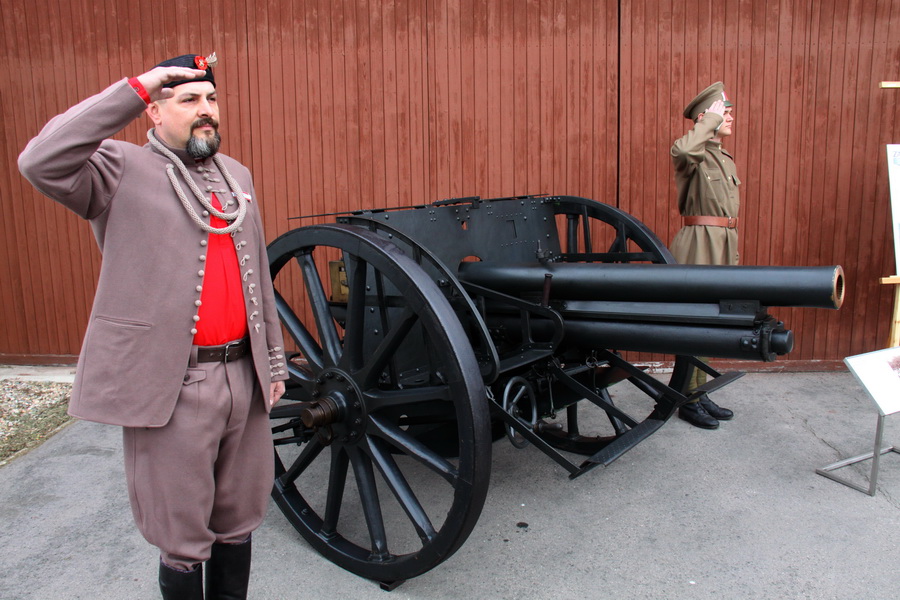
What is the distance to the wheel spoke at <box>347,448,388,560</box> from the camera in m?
2.52

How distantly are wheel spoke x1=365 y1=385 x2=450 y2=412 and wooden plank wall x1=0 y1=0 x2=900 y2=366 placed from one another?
2.60 meters

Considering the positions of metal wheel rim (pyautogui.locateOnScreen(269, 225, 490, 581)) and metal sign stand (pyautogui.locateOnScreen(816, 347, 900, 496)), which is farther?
metal sign stand (pyautogui.locateOnScreen(816, 347, 900, 496))

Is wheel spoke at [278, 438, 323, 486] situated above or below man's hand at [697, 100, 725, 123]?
below

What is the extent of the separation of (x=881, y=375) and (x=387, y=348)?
A: 7.33ft

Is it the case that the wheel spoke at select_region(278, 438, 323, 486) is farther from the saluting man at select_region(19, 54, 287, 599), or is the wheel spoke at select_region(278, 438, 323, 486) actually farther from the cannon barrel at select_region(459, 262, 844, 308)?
the cannon barrel at select_region(459, 262, 844, 308)

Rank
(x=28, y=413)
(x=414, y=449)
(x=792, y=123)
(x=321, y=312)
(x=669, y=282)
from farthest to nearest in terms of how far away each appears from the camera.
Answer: (x=792, y=123) → (x=28, y=413) → (x=321, y=312) → (x=669, y=282) → (x=414, y=449)

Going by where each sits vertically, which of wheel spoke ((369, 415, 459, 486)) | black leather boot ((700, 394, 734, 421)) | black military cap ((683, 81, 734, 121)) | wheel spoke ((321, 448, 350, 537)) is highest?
black military cap ((683, 81, 734, 121))

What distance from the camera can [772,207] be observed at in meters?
4.81

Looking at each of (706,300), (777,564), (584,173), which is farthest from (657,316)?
(584,173)

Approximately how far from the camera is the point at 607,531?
113 inches

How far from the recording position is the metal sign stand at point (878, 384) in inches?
121

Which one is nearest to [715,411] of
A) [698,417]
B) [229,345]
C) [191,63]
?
[698,417]

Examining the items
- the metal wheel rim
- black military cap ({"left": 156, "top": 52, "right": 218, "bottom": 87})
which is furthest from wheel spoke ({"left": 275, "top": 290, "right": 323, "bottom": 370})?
black military cap ({"left": 156, "top": 52, "right": 218, "bottom": 87})

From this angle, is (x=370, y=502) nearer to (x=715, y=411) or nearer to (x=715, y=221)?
(x=715, y=411)
